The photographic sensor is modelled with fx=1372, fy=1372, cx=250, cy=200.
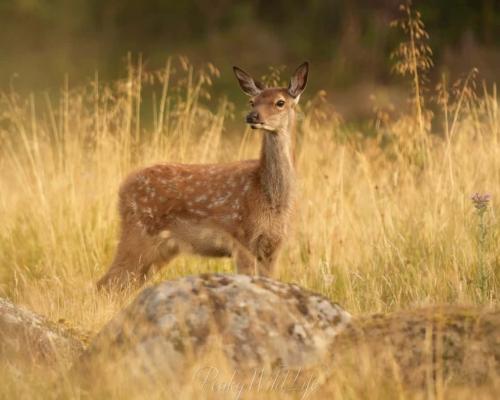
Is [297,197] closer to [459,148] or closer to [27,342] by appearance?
[459,148]

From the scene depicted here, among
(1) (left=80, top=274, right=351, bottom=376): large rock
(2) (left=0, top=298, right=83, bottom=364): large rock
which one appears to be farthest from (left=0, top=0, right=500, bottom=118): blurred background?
(1) (left=80, top=274, right=351, bottom=376): large rock

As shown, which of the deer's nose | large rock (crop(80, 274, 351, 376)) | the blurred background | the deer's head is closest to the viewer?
large rock (crop(80, 274, 351, 376))

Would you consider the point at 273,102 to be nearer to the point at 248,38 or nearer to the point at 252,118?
the point at 252,118

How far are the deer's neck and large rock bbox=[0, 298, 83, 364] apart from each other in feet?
7.30

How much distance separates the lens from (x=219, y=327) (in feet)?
17.0

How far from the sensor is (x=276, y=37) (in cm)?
2631

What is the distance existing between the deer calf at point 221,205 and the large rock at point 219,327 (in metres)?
2.43

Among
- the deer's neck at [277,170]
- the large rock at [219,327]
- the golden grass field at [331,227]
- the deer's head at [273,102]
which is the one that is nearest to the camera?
the large rock at [219,327]

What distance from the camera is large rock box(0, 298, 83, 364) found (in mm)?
5691

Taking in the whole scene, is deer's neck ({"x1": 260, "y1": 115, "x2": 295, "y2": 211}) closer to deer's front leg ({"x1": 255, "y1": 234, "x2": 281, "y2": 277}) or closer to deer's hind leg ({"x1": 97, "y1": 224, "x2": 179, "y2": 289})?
deer's front leg ({"x1": 255, "y1": 234, "x2": 281, "y2": 277})

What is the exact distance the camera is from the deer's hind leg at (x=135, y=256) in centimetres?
820

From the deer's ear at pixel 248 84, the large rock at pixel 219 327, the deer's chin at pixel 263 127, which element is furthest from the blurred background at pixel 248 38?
the large rock at pixel 219 327

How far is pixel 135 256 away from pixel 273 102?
4.09ft

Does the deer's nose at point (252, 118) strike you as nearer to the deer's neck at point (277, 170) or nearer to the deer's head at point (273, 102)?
the deer's head at point (273, 102)
